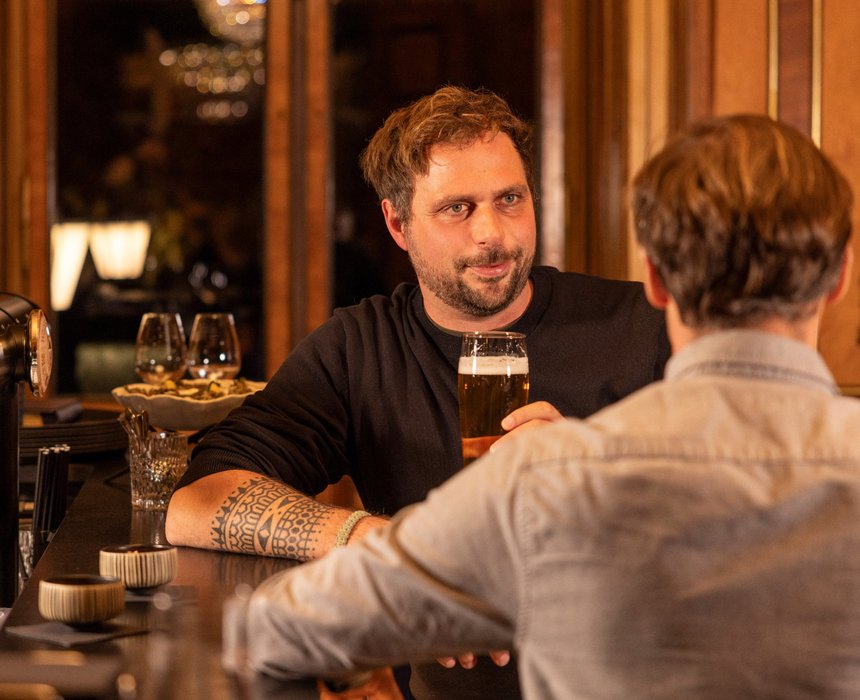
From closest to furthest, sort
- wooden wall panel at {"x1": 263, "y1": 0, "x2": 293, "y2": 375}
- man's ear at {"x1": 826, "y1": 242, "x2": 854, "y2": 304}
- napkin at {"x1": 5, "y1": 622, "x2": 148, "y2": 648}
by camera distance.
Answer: man's ear at {"x1": 826, "y1": 242, "x2": 854, "y2": 304}
napkin at {"x1": 5, "y1": 622, "x2": 148, "y2": 648}
wooden wall panel at {"x1": 263, "y1": 0, "x2": 293, "y2": 375}

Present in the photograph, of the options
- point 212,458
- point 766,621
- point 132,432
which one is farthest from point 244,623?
point 132,432

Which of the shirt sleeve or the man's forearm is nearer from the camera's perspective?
the shirt sleeve

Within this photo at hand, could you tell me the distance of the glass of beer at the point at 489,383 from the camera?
180cm

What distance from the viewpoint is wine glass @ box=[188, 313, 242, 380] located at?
2.86m

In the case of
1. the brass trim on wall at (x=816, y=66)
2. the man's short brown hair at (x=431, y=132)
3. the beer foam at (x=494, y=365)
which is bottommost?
the beer foam at (x=494, y=365)

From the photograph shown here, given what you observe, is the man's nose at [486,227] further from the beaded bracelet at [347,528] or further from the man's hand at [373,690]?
the man's hand at [373,690]

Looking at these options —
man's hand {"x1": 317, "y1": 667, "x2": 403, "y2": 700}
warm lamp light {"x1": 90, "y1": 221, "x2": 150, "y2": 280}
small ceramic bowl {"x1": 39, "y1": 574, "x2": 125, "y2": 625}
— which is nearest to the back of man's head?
man's hand {"x1": 317, "y1": 667, "x2": 403, "y2": 700}

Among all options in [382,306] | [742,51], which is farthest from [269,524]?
[742,51]

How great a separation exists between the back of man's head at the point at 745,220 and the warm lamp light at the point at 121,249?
13.9 feet

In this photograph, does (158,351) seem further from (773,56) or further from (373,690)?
(773,56)

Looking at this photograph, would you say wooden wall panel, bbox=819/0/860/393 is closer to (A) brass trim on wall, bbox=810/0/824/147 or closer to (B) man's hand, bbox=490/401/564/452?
(A) brass trim on wall, bbox=810/0/824/147

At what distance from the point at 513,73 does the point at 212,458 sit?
324 cm

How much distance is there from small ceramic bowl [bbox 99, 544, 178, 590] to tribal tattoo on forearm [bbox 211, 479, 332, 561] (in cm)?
30

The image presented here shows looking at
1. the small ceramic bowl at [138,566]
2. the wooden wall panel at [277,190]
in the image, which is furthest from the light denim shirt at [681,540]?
the wooden wall panel at [277,190]
